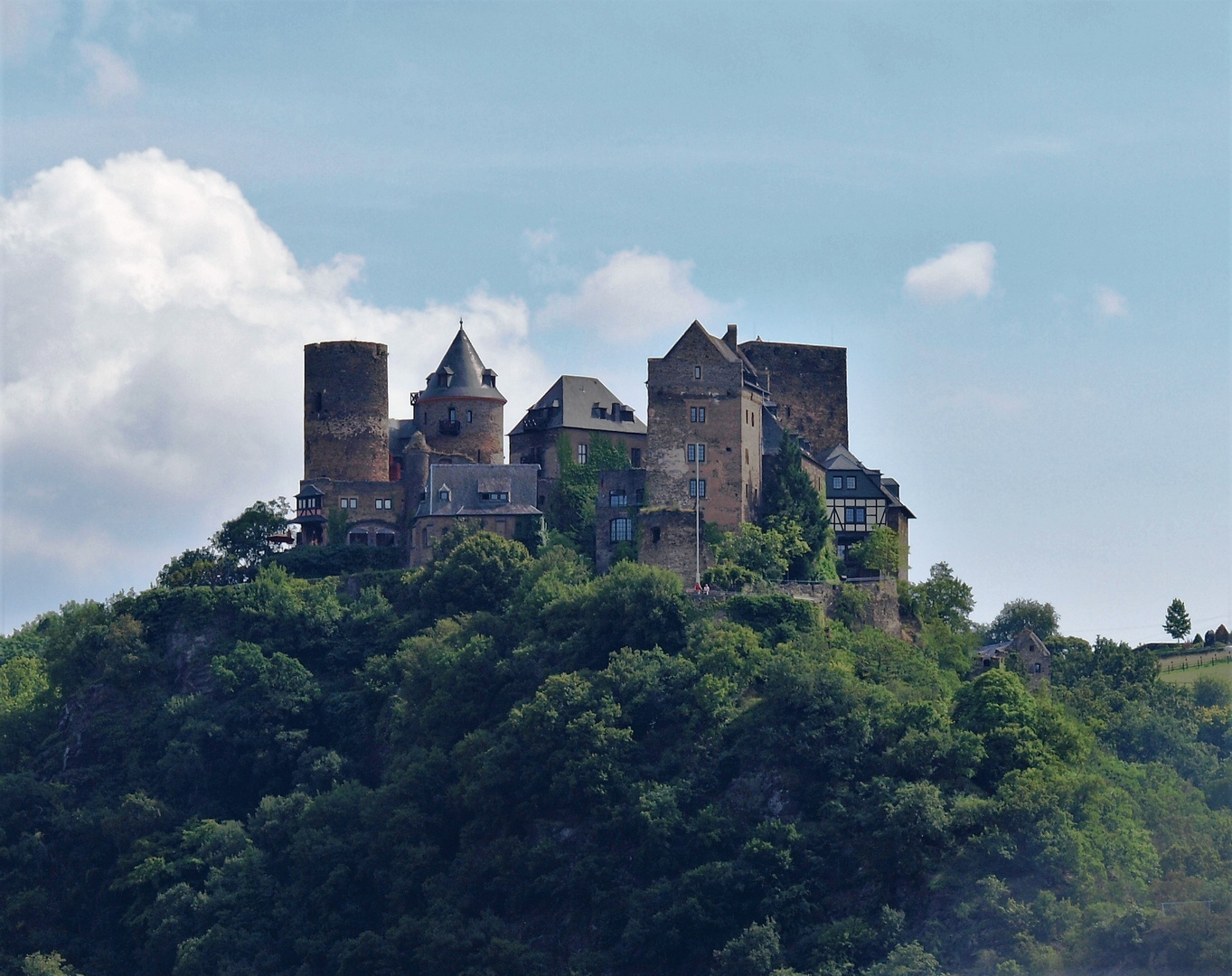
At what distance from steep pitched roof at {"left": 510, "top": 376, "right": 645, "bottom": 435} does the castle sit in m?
0.07

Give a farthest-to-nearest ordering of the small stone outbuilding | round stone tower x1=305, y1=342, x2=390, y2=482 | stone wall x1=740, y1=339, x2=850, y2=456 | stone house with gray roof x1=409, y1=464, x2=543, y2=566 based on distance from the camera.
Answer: round stone tower x1=305, y1=342, x2=390, y2=482 < stone wall x1=740, y1=339, x2=850, y2=456 < the small stone outbuilding < stone house with gray roof x1=409, y1=464, x2=543, y2=566

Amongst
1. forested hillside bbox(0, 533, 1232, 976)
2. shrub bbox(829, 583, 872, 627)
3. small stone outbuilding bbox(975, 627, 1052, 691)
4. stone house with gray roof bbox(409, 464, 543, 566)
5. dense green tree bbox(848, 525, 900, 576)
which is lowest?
forested hillside bbox(0, 533, 1232, 976)

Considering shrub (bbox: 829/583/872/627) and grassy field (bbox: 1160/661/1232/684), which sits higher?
shrub (bbox: 829/583/872/627)

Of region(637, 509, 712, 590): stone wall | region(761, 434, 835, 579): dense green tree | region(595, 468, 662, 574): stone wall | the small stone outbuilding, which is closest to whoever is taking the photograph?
region(637, 509, 712, 590): stone wall

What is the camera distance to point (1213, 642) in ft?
385

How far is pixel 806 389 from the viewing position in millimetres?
101062

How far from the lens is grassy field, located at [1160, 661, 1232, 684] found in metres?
108

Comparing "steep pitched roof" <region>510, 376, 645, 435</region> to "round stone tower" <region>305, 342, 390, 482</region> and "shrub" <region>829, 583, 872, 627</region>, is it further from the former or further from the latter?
"shrub" <region>829, 583, 872, 627</region>

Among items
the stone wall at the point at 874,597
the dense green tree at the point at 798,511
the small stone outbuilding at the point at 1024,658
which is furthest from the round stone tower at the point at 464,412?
the small stone outbuilding at the point at 1024,658

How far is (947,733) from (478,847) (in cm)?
1667

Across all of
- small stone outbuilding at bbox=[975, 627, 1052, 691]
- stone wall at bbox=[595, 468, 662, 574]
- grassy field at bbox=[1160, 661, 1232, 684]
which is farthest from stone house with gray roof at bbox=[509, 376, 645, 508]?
grassy field at bbox=[1160, 661, 1232, 684]

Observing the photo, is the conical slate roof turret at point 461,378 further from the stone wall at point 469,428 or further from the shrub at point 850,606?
the shrub at point 850,606

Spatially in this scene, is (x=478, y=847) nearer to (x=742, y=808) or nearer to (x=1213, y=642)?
(x=742, y=808)

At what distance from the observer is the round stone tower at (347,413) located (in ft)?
336
